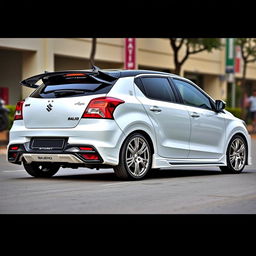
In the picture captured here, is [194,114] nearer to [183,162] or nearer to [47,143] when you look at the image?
[183,162]

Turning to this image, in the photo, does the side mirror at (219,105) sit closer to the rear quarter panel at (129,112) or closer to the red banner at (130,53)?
the rear quarter panel at (129,112)

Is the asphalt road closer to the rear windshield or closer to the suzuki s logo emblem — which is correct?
the suzuki s logo emblem

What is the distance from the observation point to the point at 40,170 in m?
11.7

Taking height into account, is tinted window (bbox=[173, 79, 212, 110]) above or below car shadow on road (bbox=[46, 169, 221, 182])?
above

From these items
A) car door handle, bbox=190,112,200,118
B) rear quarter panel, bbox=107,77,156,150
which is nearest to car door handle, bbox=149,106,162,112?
rear quarter panel, bbox=107,77,156,150

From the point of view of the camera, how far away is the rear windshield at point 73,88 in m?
10.8

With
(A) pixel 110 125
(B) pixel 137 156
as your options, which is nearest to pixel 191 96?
(B) pixel 137 156

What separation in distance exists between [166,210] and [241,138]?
17.9 feet

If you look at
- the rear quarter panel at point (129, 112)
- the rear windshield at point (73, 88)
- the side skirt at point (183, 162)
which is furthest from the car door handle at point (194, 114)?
the rear windshield at point (73, 88)

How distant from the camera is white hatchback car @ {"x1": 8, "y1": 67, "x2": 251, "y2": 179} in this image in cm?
1056
